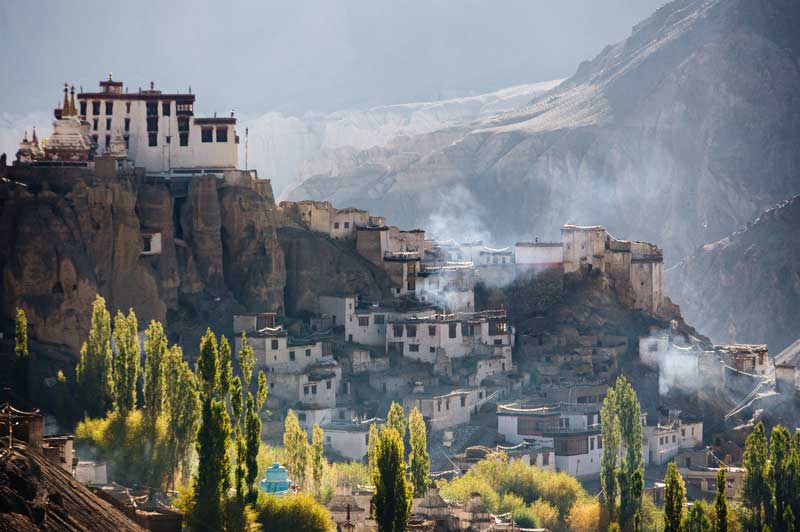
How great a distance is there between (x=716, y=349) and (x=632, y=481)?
91.7ft

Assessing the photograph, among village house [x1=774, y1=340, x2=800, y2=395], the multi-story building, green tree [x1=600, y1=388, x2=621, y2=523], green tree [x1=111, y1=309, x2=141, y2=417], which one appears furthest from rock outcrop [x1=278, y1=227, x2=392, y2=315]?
village house [x1=774, y1=340, x2=800, y2=395]

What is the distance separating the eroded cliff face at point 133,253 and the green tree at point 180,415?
8.24 metres

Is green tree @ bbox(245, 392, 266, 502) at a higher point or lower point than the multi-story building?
lower

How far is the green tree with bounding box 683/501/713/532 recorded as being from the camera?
202 feet

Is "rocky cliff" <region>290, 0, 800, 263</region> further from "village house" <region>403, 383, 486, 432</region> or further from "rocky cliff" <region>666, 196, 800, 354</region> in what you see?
"village house" <region>403, 383, 486, 432</region>

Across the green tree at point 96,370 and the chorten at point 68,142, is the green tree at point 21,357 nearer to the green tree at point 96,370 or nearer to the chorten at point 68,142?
the green tree at point 96,370

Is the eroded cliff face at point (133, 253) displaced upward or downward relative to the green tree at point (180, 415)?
upward

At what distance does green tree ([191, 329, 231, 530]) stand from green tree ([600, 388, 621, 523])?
17742 mm

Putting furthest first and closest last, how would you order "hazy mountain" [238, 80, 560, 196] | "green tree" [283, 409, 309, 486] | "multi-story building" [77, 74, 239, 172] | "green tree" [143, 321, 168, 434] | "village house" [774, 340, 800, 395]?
"hazy mountain" [238, 80, 560, 196] → "village house" [774, 340, 800, 395] → "multi-story building" [77, 74, 239, 172] → "green tree" [283, 409, 309, 486] → "green tree" [143, 321, 168, 434]

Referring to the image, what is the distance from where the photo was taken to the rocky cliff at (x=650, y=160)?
153 meters

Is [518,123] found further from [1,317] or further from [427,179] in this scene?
[1,317]

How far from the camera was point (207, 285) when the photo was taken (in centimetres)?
7969

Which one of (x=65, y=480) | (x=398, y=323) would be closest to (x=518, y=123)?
(x=398, y=323)

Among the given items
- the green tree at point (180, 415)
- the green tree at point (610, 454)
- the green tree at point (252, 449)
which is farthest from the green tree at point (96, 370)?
the green tree at point (610, 454)
